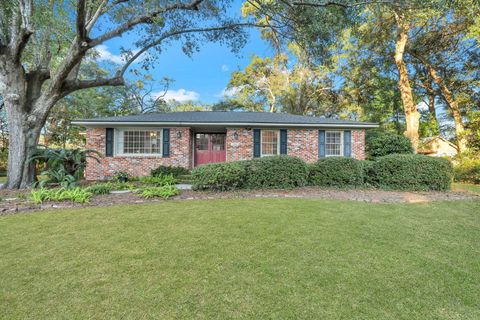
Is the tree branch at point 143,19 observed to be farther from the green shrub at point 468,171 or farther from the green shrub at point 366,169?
the green shrub at point 468,171

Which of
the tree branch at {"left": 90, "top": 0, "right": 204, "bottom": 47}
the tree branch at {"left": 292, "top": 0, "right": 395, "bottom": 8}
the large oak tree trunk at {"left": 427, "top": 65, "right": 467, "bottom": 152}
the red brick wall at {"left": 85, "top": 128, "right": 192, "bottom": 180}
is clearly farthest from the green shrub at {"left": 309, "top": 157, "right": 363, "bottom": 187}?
the large oak tree trunk at {"left": 427, "top": 65, "right": 467, "bottom": 152}

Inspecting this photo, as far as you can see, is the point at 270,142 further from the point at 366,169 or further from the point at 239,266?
the point at 239,266

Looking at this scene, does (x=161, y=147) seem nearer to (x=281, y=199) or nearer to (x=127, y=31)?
(x=127, y=31)

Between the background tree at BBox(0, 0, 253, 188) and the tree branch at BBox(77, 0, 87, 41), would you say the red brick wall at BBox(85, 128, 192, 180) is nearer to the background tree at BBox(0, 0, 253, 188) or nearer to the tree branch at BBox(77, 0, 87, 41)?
the background tree at BBox(0, 0, 253, 188)

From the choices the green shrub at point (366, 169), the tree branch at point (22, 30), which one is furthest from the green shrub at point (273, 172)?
the tree branch at point (22, 30)

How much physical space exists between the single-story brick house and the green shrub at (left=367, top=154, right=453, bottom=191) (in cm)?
416

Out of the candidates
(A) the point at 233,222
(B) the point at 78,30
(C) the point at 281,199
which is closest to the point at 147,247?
(A) the point at 233,222

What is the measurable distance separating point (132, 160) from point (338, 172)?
357 inches

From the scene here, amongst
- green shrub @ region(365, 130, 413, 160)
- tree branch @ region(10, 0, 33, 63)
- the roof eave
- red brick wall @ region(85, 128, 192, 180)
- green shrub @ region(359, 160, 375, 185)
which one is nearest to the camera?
tree branch @ region(10, 0, 33, 63)

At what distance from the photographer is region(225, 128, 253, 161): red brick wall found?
36.6 feet

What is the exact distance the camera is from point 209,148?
12609mm

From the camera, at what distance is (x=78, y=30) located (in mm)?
6426

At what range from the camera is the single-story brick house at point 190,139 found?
10508 millimetres

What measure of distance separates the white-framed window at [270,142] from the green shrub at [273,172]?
4295mm
